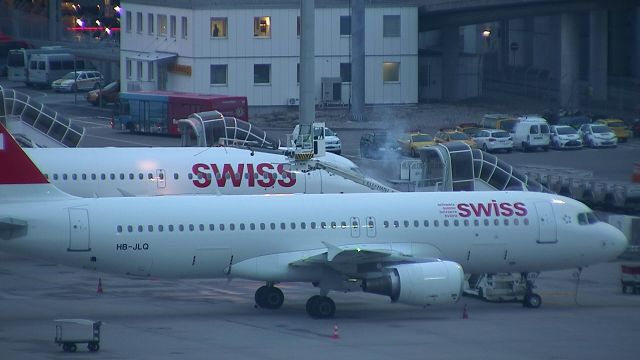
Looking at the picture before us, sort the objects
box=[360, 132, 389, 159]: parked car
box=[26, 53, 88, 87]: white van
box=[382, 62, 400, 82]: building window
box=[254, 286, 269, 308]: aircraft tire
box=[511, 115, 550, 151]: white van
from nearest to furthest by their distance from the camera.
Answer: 1. box=[254, 286, 269, 308]: aircraft tire
2. box=[360, 132, 389, 159]: parked car
3. box=[511, 115, 550, 151]: white van
4. box=[382, 62, 400, 82]: building window
5. box=[26, 53, 88, 87]: white van

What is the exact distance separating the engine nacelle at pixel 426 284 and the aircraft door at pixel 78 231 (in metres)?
8.77

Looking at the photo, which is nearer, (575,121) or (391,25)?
(575,121)

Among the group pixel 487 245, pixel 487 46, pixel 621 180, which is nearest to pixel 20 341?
pixel 487 245

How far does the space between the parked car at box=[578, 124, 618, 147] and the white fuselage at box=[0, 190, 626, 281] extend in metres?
44.9

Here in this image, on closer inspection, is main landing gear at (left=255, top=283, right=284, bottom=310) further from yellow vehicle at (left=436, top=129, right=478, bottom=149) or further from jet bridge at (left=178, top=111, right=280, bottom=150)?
yellow vehicle at (left=436, top=129, right=478, bottom=149)

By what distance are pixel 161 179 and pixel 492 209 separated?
15792 mm

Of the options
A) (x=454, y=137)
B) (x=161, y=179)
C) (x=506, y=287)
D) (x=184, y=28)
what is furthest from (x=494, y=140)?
(x=506, y=287)

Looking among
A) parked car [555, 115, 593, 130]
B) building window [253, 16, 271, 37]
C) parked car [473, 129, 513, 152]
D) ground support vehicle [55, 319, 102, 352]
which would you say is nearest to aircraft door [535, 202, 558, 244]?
ground support vehicle [55, 319, 102, 352]

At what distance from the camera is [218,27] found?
3954 inches

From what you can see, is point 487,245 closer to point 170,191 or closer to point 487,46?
point 170,191

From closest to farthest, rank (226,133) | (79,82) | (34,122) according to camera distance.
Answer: (226,133) < (34,122) < (79,82)

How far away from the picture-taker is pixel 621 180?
71062 mm

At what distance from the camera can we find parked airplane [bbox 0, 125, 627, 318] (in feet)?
128

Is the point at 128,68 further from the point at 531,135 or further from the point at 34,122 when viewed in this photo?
the point at 34,122
